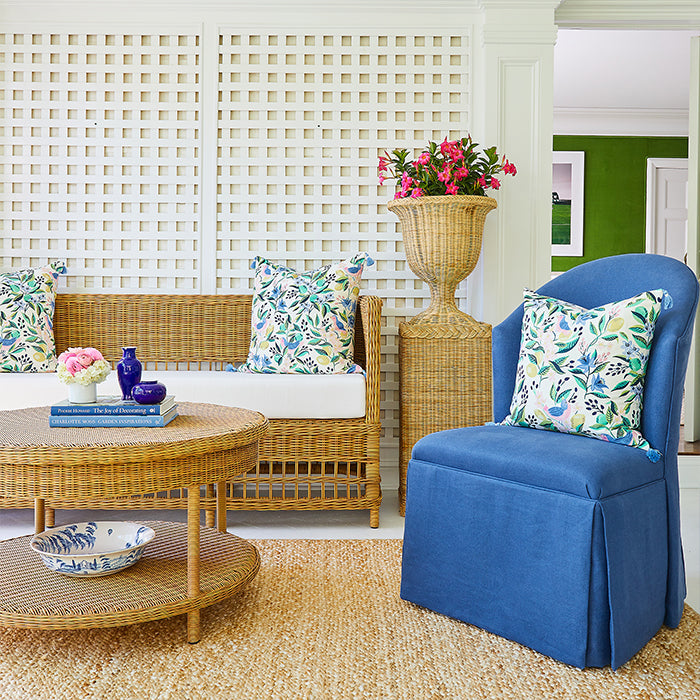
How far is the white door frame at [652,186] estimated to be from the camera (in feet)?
22.9

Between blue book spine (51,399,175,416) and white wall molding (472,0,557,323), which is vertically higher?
white wall molding (472,0,557,323)

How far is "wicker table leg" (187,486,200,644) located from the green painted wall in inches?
232

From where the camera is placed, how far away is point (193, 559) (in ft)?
5.69

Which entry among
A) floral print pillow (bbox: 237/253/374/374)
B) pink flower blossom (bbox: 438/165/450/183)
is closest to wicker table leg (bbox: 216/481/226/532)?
floral print pillow (bbox: 237/253/374/374)

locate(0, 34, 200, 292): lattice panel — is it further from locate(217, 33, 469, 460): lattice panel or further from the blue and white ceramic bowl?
the blue and white ceramic bowl

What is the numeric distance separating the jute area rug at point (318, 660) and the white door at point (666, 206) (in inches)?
223

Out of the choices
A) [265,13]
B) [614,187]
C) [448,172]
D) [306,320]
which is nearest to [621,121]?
[614,187]

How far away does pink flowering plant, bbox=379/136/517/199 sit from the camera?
3.01 metres

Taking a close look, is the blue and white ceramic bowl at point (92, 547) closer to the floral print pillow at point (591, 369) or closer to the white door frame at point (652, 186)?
the floral print pillow at point (591, 369)

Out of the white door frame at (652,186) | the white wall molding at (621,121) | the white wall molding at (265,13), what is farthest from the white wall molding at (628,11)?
the white door frame at (652,186)

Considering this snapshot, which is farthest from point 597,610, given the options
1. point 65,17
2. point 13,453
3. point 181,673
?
point 65,17

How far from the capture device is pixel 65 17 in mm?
3426

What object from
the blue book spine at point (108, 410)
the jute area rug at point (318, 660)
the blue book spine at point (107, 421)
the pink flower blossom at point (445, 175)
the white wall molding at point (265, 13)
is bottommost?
the jute area rug at point (318, 660)

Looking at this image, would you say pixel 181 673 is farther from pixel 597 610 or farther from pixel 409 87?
pixel 409 87
